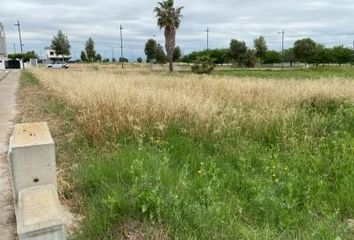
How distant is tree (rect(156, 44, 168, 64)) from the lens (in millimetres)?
89000

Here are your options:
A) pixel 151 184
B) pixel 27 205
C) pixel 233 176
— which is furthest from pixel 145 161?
pixel 27 205

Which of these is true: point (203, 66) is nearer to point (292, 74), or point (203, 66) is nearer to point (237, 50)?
point (292, 74)

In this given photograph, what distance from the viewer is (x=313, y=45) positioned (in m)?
76.2

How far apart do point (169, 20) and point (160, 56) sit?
37.7 meters

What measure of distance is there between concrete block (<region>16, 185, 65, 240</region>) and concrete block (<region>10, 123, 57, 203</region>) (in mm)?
369

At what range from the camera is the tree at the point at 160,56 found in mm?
89000

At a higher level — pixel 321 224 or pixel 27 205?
pixel 27 205

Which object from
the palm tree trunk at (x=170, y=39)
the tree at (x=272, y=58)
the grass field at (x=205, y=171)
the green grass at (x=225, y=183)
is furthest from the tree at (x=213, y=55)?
the green grass at (x=225, y=183)

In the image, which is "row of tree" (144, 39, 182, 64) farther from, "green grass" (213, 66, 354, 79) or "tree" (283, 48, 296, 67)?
"green grass" (213, 66, 354, 79)

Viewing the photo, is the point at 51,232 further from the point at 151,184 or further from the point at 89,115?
the point at 89,115

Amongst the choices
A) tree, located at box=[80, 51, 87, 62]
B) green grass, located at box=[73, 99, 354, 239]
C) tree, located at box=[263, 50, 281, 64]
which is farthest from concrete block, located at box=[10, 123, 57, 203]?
tree, located at box=[80, 51, 87, 62]

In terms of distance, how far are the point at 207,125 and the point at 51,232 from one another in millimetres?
4198

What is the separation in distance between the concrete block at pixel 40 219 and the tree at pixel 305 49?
258 ft

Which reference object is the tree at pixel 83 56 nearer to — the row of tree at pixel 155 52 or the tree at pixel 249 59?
the row of tree at pixel 155 52
